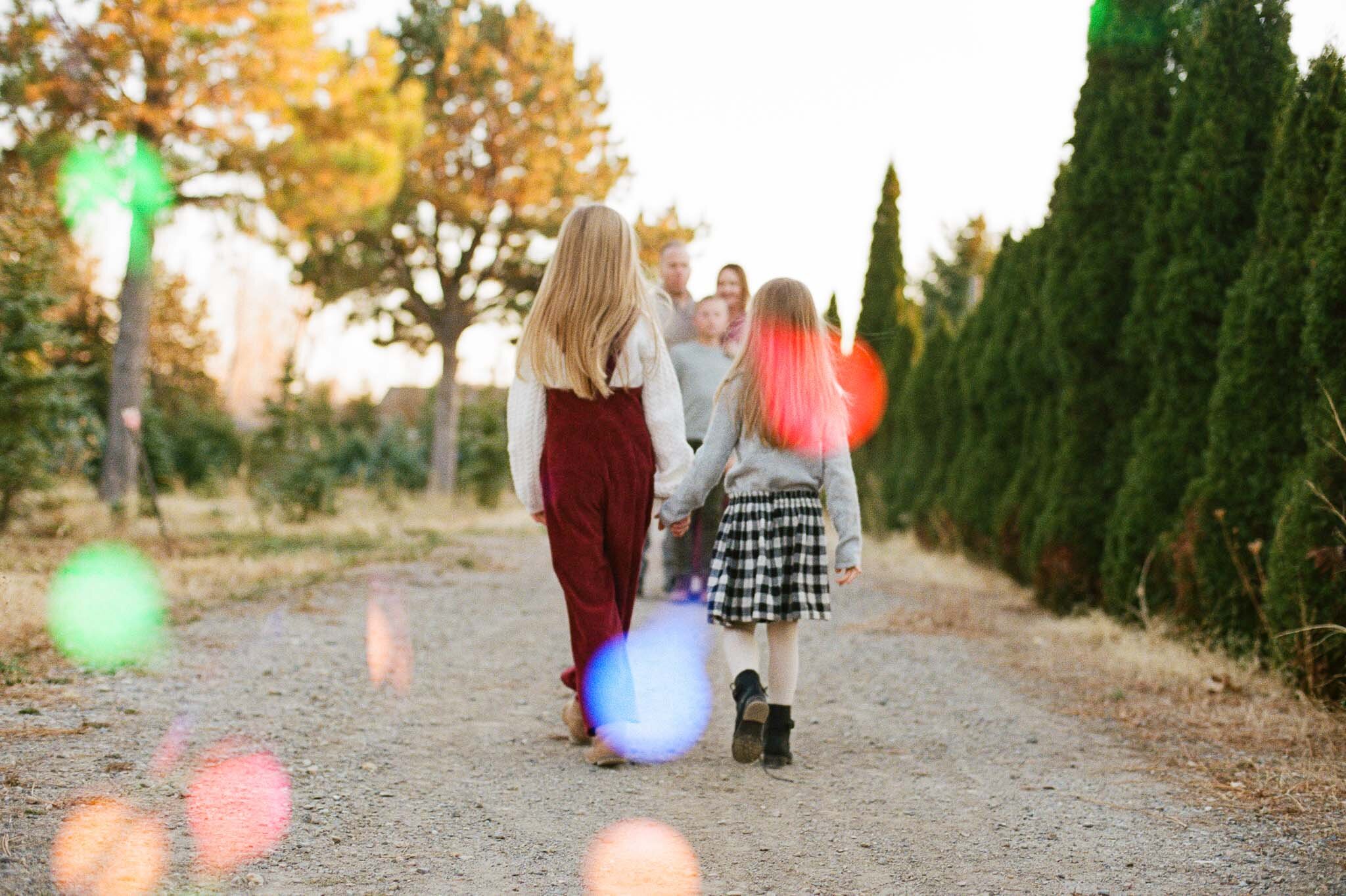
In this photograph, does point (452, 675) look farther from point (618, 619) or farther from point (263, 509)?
point (263, 509)

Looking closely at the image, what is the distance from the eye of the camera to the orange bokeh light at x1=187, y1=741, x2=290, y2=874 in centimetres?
272

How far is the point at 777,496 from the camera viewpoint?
13.2ft

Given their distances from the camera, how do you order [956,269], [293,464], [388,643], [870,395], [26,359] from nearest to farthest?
[388,643], [26,359], [293,464], [870,395], [956,269]

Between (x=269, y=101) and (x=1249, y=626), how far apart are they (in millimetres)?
11184

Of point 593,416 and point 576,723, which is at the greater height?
point 593,416

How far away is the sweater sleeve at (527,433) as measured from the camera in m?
4.00

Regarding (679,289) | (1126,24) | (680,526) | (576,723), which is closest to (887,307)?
(1126,24)

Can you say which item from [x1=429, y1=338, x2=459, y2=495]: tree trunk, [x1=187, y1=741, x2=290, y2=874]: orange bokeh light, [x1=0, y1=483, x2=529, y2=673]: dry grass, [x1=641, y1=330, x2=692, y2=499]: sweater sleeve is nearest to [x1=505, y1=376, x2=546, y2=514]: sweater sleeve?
[x1=641, y1=330, x2=692, y2=499]: sweater sleeve

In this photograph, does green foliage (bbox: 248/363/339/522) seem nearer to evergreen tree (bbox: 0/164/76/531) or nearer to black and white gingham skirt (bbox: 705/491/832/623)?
evergreen tree (bbox: 0/164/76/531)

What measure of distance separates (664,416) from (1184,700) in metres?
2.80

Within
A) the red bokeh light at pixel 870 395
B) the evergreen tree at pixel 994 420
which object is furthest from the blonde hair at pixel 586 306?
the red bokeh light at pixel 870 395

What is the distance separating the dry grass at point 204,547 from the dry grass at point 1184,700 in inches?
176

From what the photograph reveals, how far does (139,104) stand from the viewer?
12.1 m

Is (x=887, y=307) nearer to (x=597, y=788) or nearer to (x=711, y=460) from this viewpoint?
(x=711, y=460)
